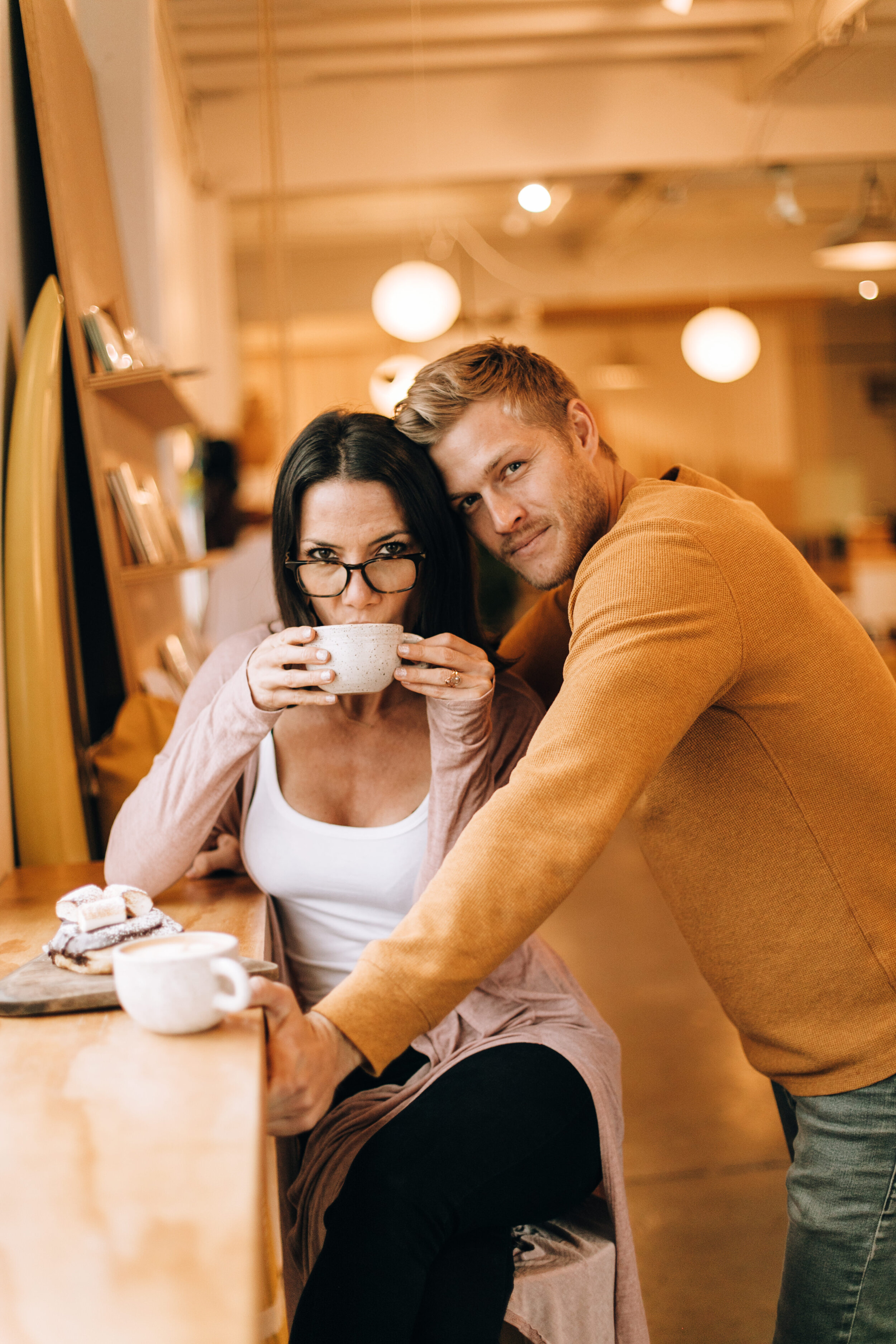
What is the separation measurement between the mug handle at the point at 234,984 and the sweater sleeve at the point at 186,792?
50 centimetres

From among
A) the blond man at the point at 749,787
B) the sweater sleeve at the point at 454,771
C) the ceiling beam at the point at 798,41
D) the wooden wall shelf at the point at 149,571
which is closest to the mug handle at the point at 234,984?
the blond man at the point at 749,787

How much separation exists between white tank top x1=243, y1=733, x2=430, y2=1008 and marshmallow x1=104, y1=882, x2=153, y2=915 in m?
Answer: 0.31

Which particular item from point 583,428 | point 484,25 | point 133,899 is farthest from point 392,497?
point 484,25

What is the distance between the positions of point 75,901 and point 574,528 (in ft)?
2.51

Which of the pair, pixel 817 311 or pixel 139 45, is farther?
pixel 817 311

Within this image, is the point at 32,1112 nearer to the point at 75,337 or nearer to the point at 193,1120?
the point at 193,1120

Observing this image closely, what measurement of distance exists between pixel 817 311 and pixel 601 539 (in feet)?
32.6

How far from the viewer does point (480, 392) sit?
4.66ft

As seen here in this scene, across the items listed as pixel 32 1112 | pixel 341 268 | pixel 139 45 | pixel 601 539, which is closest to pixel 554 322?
pixel 341 268

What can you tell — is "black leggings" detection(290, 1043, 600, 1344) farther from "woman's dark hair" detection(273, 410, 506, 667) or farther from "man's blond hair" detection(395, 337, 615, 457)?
"man's blond hair" detection(395, 337, 615, 457)

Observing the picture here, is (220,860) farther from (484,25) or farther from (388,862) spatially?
(484,25)

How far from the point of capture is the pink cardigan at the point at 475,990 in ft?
4.11

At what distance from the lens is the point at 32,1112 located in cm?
78

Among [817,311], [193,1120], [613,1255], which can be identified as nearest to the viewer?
[193,1120]
